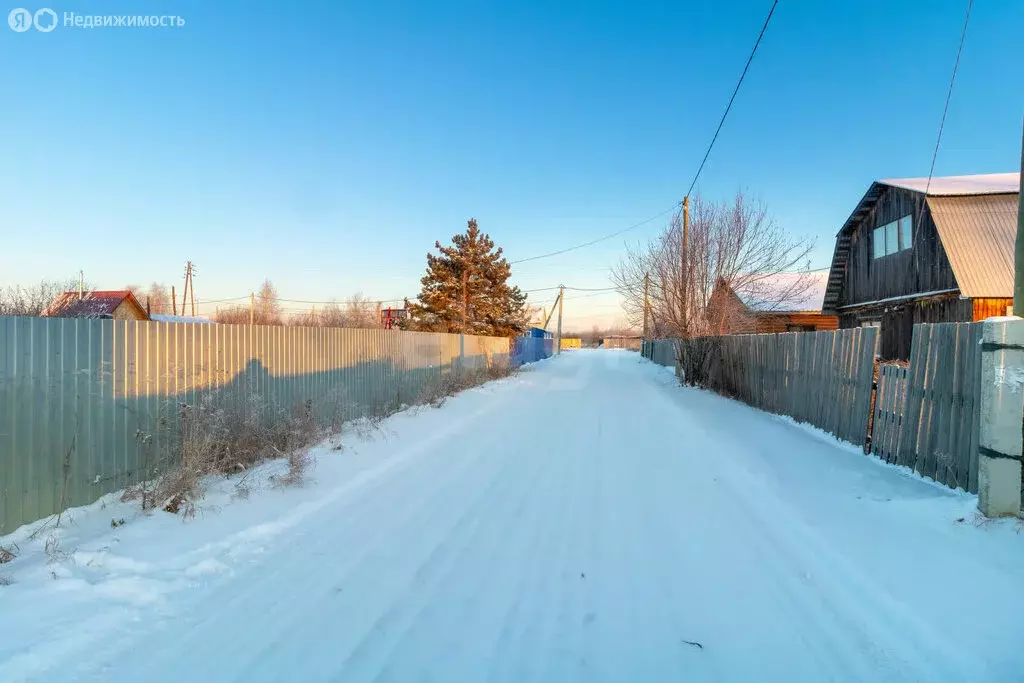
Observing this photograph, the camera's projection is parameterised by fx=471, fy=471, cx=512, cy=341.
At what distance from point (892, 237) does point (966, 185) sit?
2.51 metres

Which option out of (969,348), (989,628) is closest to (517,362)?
(969,348)

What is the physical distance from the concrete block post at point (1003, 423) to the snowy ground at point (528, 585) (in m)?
0.26

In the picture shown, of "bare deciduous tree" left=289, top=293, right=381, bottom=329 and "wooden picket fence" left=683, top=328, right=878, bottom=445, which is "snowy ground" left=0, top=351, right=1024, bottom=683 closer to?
"wooden picket fence" left=683, top=328, right=878, bottom=445

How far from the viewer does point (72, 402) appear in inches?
163

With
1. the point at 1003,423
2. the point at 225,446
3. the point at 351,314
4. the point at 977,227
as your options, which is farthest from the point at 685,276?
the point at 351,314

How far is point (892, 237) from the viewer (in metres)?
18.0

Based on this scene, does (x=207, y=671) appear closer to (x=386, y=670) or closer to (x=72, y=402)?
(x=386, y=670)

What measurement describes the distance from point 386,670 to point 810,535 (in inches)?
137

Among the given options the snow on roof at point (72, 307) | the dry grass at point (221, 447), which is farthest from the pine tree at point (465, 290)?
the dry grass at point (221, 447)

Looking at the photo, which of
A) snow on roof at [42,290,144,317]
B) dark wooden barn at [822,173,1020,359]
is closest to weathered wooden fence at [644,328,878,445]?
dark wooden barn at [822,173,1020,359]

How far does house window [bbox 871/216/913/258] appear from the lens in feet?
55.8

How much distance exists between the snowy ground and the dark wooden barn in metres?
13.0

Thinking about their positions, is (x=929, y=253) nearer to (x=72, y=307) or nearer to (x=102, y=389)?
(x=102, y=389)

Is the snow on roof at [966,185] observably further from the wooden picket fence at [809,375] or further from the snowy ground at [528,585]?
the snowy ground at [528,585]
